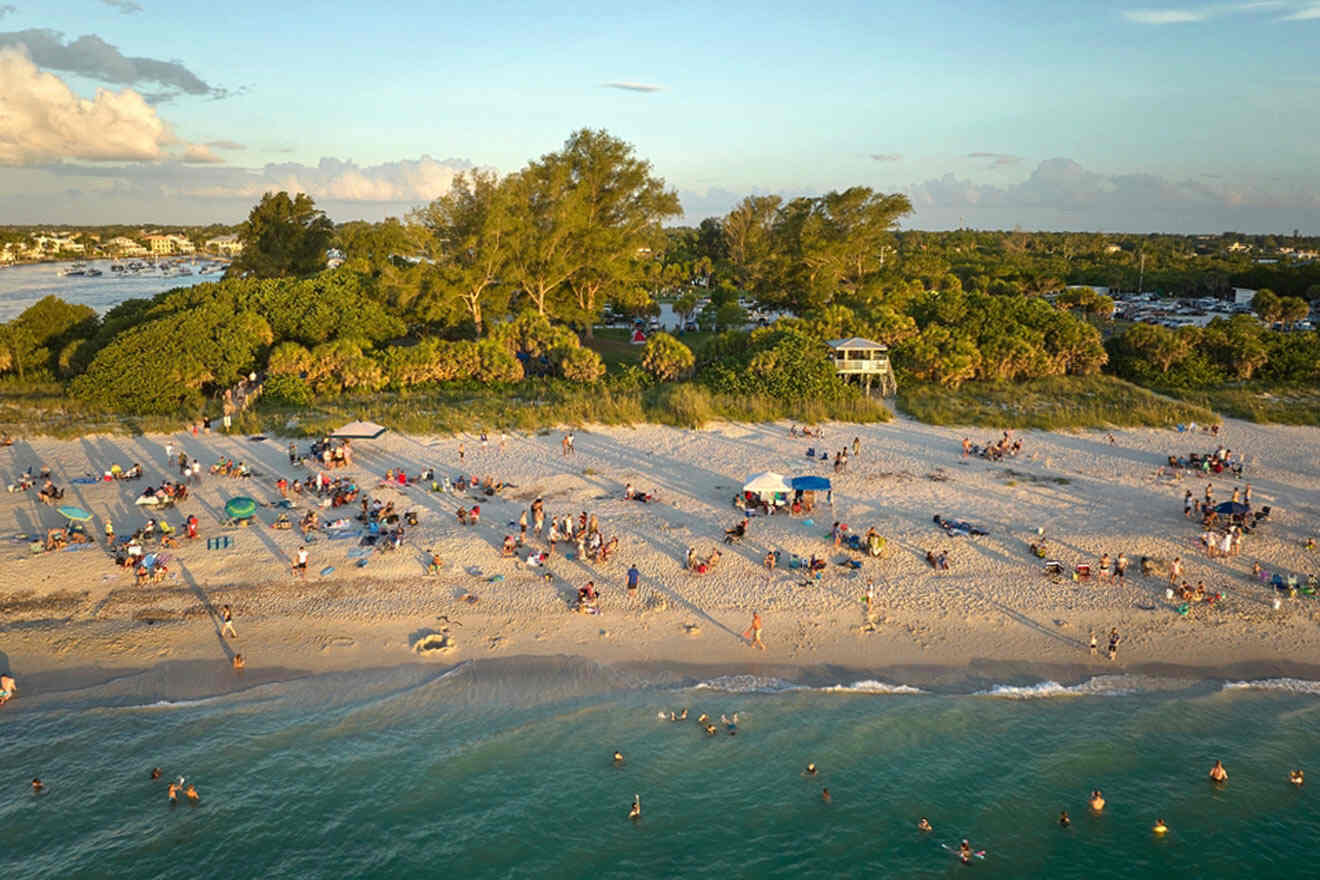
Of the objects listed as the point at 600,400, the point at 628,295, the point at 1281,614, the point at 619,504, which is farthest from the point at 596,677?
the point at 628,295

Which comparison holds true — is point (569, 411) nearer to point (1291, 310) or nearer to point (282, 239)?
point (282, 239)

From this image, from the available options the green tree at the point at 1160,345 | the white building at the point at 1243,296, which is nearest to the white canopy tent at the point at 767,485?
the green tree at the point at 1160,345

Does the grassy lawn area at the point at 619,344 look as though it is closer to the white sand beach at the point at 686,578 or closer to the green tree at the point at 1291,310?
the white sand beach at the point at 686,578

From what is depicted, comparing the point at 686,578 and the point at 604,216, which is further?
the point at 604,216

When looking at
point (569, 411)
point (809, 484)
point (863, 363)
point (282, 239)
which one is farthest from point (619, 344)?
point (809, 484)

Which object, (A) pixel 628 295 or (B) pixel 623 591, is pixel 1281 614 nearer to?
(B) pixel 623 591
